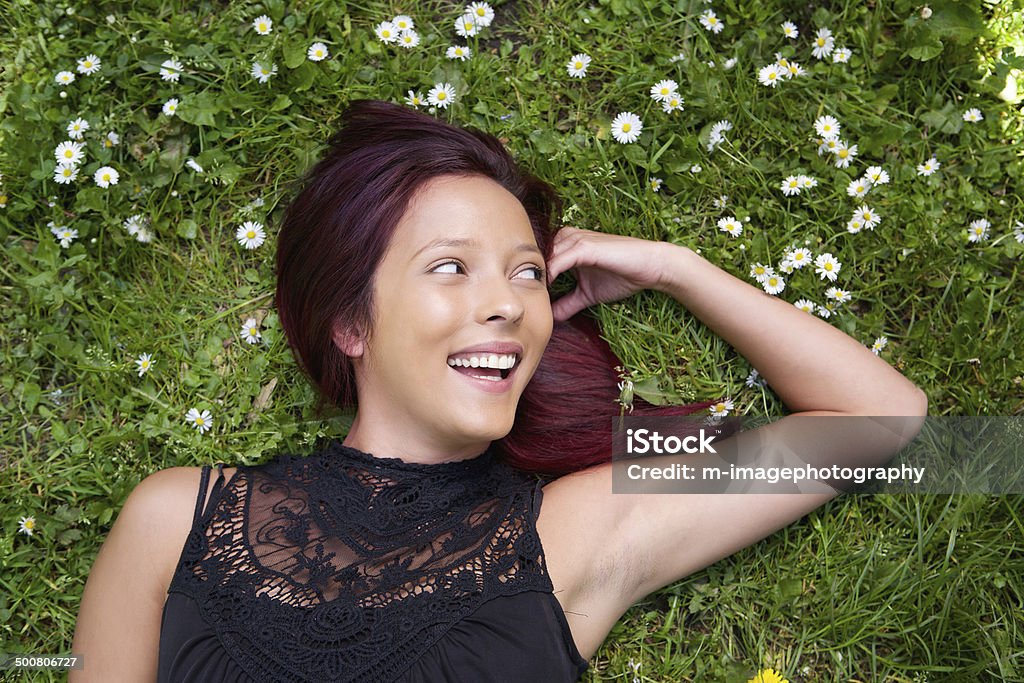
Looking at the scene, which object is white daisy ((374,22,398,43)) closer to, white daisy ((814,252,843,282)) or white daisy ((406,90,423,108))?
white daisy ((406,90,423,108))

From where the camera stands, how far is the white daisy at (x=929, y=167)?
13.0 feet

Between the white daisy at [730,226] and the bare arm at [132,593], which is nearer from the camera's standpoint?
the bare arm at [132,593]

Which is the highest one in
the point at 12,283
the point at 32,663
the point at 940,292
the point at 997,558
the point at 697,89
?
the point at 697,89

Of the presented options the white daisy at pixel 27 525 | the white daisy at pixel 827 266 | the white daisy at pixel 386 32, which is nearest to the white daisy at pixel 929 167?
the white daisy at pixel 827 266

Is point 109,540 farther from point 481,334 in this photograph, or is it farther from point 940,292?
point 940,292

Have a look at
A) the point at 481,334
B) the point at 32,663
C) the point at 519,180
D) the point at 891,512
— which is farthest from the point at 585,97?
the point at 32,663

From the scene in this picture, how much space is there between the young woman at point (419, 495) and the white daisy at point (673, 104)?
2.84 ft

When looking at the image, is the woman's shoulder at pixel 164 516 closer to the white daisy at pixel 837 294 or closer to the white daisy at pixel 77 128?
the white daisy at pixel 77 128

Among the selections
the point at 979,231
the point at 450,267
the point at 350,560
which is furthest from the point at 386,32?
the point at 979,231

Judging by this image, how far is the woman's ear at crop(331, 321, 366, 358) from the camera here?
3186 millimetres

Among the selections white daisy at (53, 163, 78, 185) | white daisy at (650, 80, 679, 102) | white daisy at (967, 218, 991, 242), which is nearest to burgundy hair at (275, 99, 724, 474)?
white daisy at (650, 80, 679, 102)

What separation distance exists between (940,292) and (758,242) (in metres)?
0.84

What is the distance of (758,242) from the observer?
3916mm

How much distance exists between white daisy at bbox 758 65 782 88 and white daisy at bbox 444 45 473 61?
132 cm
